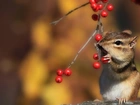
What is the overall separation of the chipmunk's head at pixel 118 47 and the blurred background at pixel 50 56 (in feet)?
8.37

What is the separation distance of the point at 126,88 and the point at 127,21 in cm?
529

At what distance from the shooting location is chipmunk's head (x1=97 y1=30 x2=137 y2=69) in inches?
235

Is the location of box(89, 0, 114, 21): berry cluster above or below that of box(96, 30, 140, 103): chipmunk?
above

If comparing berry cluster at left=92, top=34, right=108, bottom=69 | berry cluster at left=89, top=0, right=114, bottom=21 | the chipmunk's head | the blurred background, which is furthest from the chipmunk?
the blurred background

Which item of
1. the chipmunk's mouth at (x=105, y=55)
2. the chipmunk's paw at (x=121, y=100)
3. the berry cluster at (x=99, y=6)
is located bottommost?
the chipmunk's paw at (x=121, y=100)

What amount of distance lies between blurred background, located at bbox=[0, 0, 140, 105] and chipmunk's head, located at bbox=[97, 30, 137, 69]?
8.37 ft

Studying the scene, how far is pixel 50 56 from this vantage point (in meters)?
9.05

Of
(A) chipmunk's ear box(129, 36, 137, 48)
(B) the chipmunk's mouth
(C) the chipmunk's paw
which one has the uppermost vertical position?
(A) chipmunk's ear box(129, 36, 137, 48)

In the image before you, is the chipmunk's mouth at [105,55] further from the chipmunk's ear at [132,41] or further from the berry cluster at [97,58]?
the chipmunk's ear at [132,41]

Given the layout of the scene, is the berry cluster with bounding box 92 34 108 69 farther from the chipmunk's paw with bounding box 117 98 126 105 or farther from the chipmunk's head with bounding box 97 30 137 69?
the chipmunk's paw with bounding box 117 98 126 105

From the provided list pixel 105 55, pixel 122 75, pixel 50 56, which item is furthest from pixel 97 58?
pixel 50 56

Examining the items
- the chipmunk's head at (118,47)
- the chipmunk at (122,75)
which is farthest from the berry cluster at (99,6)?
the chipmunk at (122,75)

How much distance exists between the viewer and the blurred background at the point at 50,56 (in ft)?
29.4

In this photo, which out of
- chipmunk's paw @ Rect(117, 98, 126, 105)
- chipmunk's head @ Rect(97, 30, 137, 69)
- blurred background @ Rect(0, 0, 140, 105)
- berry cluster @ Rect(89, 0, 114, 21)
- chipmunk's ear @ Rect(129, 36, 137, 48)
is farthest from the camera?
blurred background @ Rect(0, 0, 140, 105)
